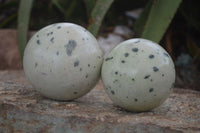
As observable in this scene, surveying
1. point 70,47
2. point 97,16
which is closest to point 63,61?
point 70,47

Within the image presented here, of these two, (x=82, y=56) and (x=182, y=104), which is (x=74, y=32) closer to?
(x=82, y=56)

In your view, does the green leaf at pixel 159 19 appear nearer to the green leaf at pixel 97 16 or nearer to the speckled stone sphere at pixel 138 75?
the green leaf at pixel 97 16

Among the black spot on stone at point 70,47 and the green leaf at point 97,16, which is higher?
the green leaf at point 97,16

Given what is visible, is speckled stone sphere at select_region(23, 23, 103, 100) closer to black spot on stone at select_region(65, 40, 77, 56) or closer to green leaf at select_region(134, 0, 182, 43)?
black spot on stone at select_region(65, 40, 77, 56)

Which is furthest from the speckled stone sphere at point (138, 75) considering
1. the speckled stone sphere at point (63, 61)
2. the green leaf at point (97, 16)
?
the green leaf at point (97, 16)

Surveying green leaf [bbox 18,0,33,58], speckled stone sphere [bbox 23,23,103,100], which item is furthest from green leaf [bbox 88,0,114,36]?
green leaf [bbox 18,0,33,58]

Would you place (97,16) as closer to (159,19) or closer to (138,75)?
(159,19)

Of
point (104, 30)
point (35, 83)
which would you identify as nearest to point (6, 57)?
point (104, 30)
